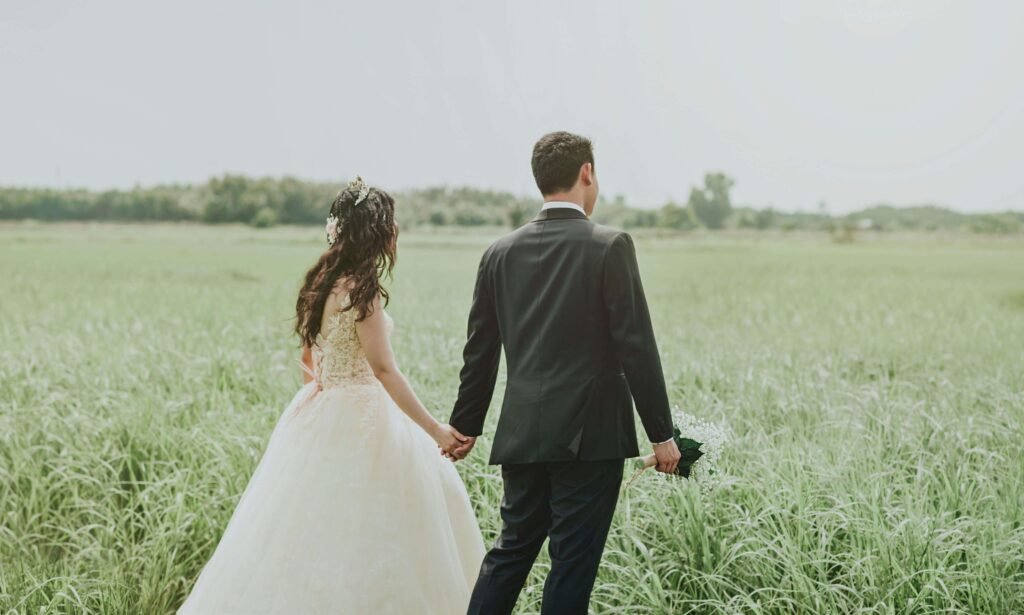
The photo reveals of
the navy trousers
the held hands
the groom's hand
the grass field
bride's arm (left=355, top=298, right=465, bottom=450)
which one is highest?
bride's arm (left=355, top=298, right=465, bottom=450)

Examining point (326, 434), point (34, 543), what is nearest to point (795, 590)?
point (326, 434)

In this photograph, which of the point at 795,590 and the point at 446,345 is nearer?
the point at 795,590

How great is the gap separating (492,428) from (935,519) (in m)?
2.70

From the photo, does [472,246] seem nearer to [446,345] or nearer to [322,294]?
[446,345]

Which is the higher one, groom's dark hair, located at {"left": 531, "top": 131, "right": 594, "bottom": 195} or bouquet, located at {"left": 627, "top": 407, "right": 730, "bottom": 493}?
groom's dark hair, located at {"left": 531, "top": 131, "right": 594, "bottom": 195}

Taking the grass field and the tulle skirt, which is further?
the grass field

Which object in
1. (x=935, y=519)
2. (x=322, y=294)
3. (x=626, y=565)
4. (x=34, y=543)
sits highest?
(x=322, y=294)

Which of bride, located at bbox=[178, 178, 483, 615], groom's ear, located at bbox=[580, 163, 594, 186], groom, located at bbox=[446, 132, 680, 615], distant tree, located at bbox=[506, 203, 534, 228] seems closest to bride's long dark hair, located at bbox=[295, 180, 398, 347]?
bride, located at bbox=[178, 178, 483, 615]

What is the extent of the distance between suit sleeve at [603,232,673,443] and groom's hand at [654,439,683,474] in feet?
0.53

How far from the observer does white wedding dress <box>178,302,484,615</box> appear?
3529 mm

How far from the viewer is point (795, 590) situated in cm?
371

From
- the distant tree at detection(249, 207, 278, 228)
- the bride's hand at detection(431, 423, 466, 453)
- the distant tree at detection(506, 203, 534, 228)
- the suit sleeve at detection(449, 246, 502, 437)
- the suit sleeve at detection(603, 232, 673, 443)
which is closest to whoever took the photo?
the suit sleeve at detection(603, 232, 673, 443)

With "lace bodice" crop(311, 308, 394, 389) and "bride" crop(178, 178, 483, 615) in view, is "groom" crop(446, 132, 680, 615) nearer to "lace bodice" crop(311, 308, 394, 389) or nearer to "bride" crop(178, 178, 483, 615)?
"bride" crop(178, 178, 483, 615)

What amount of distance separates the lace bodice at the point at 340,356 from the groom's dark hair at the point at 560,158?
93 cm
